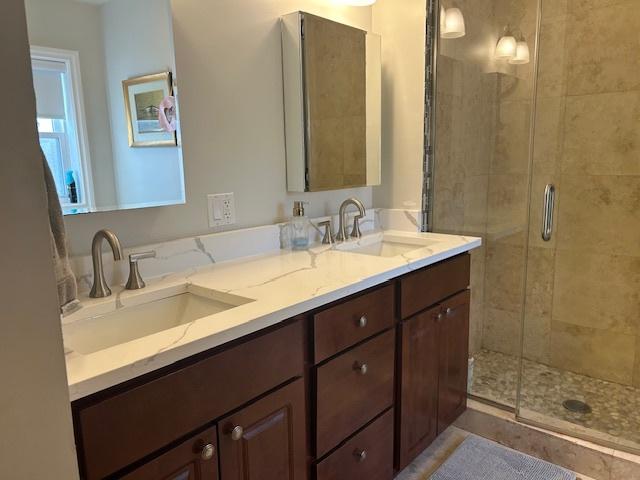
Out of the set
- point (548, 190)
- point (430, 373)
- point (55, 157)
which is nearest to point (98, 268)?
point (55, 157)

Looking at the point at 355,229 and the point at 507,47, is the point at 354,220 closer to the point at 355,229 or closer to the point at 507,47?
the point at 355,229

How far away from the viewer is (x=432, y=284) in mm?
1867

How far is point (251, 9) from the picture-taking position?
70.8 inches

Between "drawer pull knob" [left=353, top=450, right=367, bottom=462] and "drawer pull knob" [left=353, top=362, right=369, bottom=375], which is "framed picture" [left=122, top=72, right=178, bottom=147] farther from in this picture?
"drawer pull knob" [left=353, top=450, right=367, bottom=462]

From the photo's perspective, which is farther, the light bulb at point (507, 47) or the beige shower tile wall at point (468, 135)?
the light bulb at point (507, 47)

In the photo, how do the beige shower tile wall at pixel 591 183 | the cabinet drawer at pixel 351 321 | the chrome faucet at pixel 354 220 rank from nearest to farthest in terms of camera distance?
the cabinet drawer at pixel 351 321
the chrome faucet at pixel 354 220
the beige shower tile wall at pixel 591 183

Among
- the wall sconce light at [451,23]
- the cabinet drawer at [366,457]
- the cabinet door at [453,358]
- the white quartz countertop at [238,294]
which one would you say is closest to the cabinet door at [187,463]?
the white quartz countertop at [238,294]

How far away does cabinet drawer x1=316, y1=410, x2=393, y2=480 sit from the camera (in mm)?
1479

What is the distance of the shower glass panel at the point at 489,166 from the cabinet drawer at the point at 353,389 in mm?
999

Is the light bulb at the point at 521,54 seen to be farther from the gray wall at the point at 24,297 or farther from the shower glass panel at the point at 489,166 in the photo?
the gray wall at the point at 24,297

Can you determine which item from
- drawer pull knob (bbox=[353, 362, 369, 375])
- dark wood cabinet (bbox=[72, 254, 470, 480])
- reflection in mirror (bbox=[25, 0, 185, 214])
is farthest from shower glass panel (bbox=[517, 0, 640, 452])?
reflection in mirror (bbox=[25, 0, 185, 214])

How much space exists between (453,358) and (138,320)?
1328mm

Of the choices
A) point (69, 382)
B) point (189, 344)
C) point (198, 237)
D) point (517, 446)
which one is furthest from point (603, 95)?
point (69, 382)

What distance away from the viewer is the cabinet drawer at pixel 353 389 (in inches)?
55.6
